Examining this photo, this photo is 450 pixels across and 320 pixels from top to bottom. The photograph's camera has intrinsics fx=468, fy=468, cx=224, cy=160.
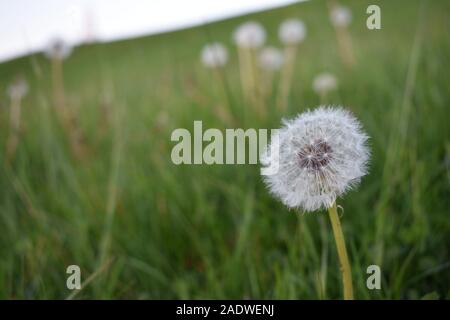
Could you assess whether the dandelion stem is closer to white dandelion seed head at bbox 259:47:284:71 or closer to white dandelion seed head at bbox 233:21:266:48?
white dandelion seed head at bbox 233:21:266:48

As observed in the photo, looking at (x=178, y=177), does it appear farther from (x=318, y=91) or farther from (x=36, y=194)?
(x=318, y=91)

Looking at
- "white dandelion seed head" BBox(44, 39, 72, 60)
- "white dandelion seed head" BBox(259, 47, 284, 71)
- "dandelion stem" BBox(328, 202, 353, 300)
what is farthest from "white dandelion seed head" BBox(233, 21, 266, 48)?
"dandelion stem" BBox(328, 202, 353, 300)

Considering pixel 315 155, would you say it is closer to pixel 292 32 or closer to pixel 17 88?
pixel 17 88

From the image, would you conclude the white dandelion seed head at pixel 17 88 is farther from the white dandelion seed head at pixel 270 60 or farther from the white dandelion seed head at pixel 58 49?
the white dandelion seed head at pixel 270 60

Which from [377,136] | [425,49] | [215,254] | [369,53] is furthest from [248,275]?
[369,53]

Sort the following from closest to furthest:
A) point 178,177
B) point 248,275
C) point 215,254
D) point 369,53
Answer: point 248,275 < point 215,254 < point 178,177 < point 369,53
